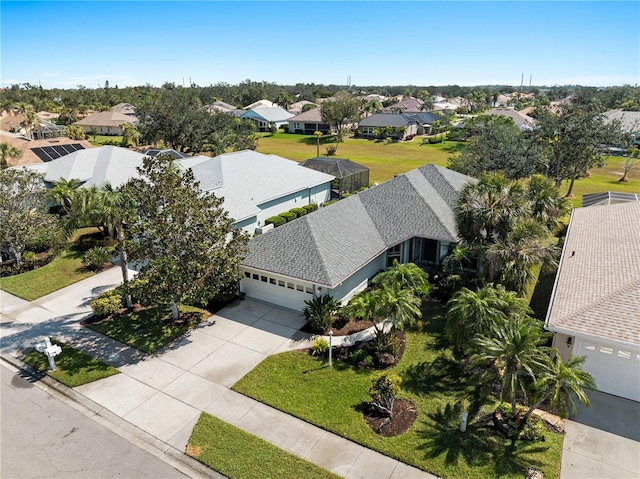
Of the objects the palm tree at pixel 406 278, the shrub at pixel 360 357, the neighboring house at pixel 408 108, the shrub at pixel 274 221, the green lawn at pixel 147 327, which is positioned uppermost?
the neighboring house at pixel 408 108

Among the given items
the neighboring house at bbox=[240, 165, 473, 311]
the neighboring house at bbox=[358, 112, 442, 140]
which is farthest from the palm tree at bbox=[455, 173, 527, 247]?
the neighboring house at bbox=[358, 112, 442, 140]

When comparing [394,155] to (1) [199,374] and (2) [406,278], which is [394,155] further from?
(1) [199,374]

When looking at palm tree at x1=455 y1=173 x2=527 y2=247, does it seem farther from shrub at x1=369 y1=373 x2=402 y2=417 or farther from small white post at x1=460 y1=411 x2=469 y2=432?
small white post at x1=460 y1=411 x2=469 y2=432

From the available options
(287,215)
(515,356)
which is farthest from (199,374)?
(287,215)

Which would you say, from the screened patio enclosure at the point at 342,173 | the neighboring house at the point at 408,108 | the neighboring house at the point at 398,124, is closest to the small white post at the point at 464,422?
the screened patio enclosure at the point at 342,173

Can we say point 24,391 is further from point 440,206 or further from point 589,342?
point 440,206

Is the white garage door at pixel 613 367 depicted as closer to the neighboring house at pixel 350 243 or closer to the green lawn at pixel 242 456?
the neighboring house at pixel 350 243

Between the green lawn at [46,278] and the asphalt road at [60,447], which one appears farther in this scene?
the green lawn at [46,278]
